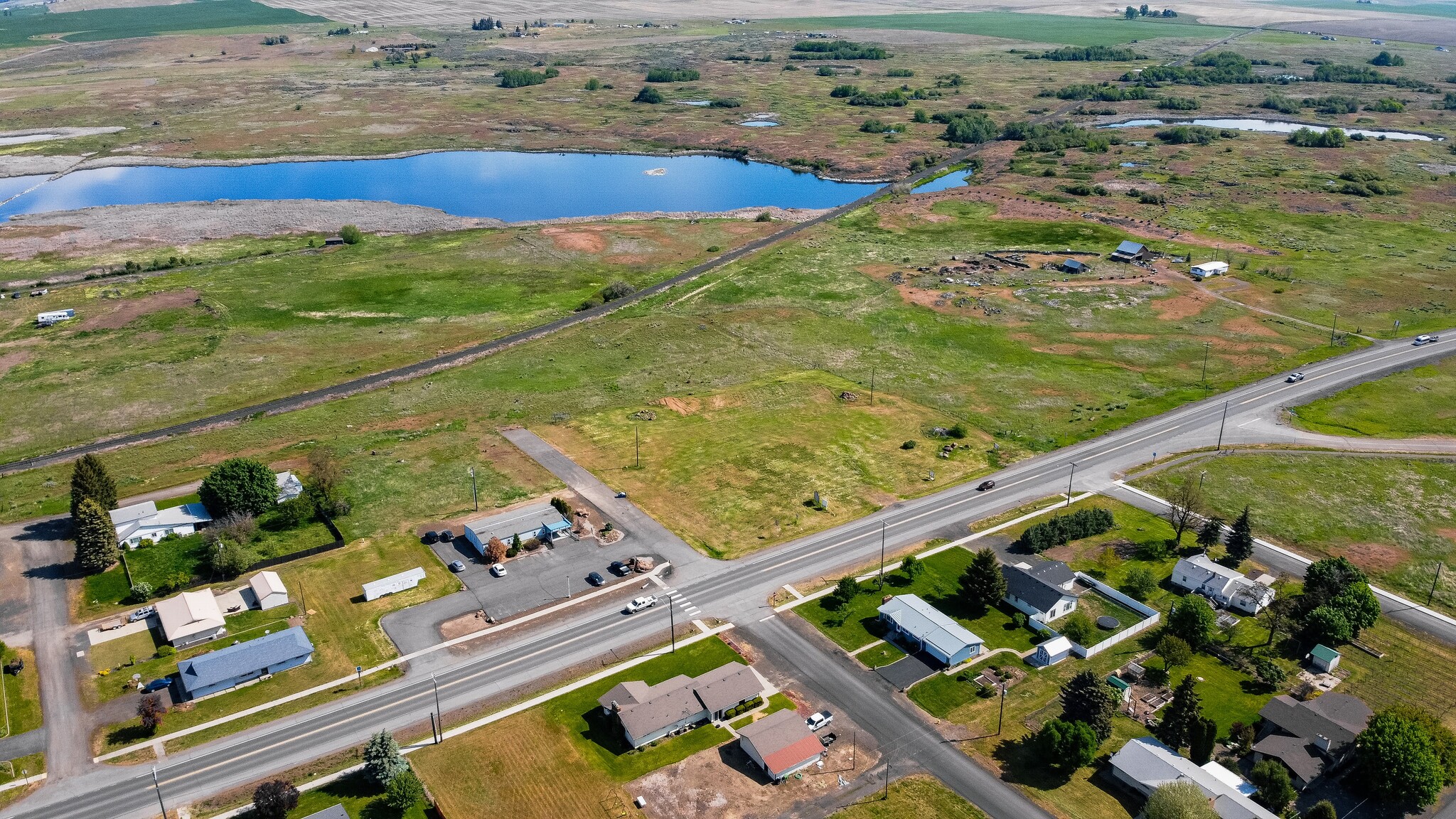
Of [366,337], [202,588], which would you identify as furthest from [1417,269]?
[202,588]

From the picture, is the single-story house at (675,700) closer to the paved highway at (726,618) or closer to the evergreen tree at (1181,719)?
the paved highway at (726,618)

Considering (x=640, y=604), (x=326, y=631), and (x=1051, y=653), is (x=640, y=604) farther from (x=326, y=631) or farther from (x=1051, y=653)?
(x=1051, y=653)

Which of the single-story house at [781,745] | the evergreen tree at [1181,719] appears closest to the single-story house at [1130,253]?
the evergreen tree at [1181,719]

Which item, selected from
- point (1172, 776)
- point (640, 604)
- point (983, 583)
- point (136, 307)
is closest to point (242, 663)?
point (640, 604)

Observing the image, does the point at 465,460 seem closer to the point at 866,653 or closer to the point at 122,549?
the point at 122,549

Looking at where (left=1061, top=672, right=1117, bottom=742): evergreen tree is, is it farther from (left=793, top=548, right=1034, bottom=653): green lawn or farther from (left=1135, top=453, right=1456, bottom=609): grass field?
(left=1135, top=453, right=1456, bottom=609): grass field
